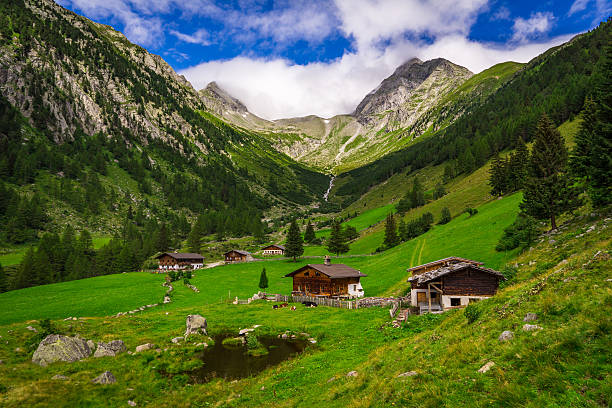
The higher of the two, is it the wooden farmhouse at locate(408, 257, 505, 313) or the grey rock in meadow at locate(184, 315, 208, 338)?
the wooden farmhouse at locate(408, 257, 505, 313)

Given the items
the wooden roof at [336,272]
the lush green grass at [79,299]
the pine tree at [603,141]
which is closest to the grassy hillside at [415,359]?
the pine tree at [603,141]

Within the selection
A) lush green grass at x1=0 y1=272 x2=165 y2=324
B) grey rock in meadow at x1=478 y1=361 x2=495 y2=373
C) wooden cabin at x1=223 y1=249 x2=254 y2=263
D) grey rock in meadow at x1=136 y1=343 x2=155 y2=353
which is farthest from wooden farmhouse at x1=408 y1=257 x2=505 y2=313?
wooden cabin at x1=223 y1=249 x2=254 y2=263

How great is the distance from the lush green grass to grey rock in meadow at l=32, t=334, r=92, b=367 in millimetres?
23522

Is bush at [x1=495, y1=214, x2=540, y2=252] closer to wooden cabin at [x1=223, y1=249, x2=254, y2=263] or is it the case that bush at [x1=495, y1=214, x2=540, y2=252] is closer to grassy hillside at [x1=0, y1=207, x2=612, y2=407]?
grassy hillside at [x1=0, y1=207, x2=612, y2=407]

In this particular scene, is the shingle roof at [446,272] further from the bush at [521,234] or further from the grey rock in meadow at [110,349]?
the grey rock in meadow at [110,349]

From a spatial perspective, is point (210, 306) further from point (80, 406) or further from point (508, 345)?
point (508, 345)

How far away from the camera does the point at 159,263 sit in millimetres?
111188

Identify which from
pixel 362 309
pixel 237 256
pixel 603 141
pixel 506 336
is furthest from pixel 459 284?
pixel 237 256

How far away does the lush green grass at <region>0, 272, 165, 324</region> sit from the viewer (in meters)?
44.0

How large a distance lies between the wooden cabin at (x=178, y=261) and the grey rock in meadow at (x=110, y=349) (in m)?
83.3

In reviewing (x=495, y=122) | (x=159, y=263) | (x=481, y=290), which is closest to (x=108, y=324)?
(x=481, y=290)

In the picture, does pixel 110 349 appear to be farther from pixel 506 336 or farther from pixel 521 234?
pixel 521 234

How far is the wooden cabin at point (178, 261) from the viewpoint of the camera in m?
107

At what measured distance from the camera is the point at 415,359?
13914 mm
